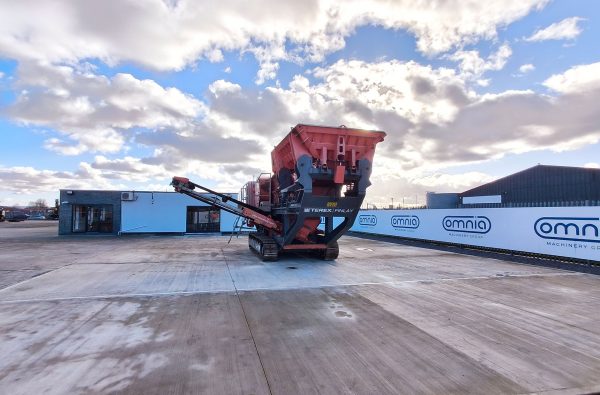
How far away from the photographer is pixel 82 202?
2719 centimetres

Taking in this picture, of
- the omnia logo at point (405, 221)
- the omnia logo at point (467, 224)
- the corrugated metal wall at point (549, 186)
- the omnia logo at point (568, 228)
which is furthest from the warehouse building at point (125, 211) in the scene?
the corrugated metal wall at point (549, 186)

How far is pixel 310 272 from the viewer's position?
33.5ft

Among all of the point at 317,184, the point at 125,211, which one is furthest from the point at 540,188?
the point at 125,211

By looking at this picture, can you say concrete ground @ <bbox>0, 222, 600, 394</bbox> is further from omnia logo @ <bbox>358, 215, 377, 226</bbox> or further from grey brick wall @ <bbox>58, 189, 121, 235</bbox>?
grey brick wall @ <bbox>58, 189, 121, 235</bbox>

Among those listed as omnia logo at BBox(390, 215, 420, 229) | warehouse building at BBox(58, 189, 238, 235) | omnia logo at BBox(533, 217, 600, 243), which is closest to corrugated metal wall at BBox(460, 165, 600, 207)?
omnia logo at BBox(390, 215, 420, 229)

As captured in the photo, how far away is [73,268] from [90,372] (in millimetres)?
8572

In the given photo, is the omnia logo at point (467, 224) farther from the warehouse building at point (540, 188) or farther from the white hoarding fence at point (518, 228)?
the warehouse building at point (540, 188)

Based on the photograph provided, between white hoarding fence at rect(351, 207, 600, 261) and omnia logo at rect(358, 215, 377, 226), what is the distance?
410 centimetres

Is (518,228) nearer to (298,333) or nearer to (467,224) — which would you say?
(467,224)

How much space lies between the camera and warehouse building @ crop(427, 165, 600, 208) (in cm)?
2684

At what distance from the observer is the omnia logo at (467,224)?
14594mm

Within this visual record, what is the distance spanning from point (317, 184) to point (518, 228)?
8.14 metres

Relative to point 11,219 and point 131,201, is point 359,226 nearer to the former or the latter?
point 131,201

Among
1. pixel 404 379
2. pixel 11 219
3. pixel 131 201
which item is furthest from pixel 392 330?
pixel 11 219
